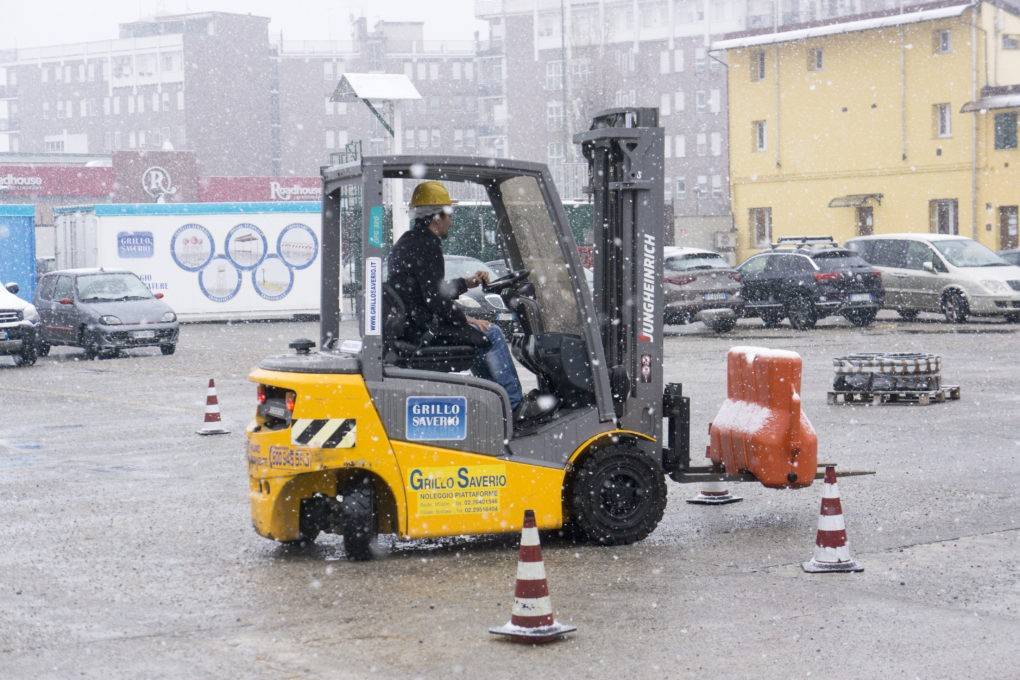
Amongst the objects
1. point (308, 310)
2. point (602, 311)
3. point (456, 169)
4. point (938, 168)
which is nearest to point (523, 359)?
point (602, 311)

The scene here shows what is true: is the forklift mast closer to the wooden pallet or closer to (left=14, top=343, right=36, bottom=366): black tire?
the wooden pallet

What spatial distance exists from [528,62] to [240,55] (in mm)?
24926

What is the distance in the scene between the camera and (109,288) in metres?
29.4

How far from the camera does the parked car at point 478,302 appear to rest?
9859 mm

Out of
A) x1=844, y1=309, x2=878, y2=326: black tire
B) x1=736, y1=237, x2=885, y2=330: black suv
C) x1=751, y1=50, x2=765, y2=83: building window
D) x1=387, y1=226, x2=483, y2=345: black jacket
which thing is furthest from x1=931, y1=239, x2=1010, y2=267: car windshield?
x1=751, y1=50, x2=765, y2=83: building window

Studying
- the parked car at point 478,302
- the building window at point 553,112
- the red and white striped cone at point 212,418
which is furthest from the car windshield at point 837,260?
the building window at point 553,112

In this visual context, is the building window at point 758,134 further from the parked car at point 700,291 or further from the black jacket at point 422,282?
the black jacket at point 422,282

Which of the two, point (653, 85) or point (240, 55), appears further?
point (240, 55)

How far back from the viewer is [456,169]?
913cm

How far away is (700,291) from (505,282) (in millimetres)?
22465

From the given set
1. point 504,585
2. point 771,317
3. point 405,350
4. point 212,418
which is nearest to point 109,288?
point 771,317

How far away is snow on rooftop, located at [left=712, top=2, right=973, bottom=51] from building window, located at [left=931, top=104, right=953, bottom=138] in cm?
305

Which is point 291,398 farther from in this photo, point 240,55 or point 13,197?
point 240,55

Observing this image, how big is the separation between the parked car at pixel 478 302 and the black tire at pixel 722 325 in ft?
15.5
